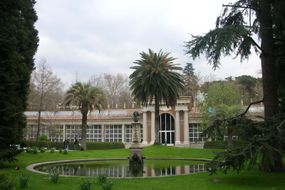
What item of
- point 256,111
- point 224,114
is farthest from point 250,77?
point 224,114

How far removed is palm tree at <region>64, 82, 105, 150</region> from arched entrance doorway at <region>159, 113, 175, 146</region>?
1500 centimetres

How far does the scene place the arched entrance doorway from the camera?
174ft

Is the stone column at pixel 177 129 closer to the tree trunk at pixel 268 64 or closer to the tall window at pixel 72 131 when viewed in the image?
the tall window at pixel 72 131

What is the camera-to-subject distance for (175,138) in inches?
2026

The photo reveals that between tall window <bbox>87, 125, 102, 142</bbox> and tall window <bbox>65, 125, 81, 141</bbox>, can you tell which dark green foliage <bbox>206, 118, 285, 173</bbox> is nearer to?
tall window <bbox>87, 125, 102, 142</bbox>

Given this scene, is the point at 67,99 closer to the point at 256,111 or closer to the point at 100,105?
the point at 100,105

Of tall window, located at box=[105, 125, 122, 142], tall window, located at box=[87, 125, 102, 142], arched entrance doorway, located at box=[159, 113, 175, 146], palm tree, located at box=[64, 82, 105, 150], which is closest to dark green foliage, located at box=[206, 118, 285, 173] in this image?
palm tree, located at box=[64, 82, 105, 150]

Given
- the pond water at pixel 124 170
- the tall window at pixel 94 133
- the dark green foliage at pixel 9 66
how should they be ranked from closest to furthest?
the dark green foliage at pixel 9 66
the pond water at pixel 124 170
the tall window at pixel 94 133

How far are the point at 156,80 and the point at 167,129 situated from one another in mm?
15976

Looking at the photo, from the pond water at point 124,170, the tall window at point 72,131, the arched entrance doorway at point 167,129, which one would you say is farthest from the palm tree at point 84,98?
the tall window at point 72,131

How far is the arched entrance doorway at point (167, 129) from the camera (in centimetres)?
5291

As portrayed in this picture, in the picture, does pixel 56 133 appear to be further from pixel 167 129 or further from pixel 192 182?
pixel 192 182

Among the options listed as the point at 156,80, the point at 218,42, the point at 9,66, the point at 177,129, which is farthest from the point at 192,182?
the point at 177,129

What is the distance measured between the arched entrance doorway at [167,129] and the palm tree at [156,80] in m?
12.9
